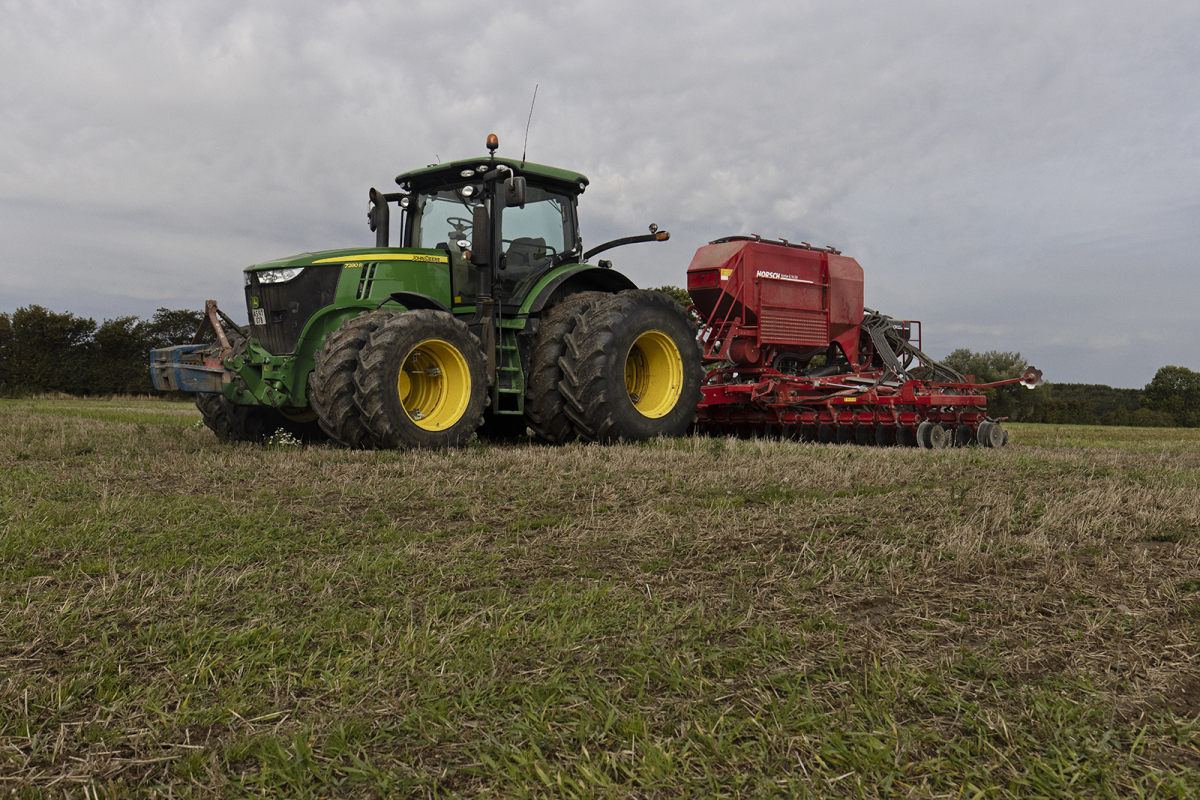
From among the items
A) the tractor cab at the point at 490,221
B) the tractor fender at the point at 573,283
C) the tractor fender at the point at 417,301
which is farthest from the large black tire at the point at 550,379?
the tractor fender at the point at 417,301

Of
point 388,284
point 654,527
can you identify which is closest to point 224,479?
point 388,284

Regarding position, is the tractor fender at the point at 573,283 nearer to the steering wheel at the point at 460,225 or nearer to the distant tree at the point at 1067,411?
the steering wheel at the point at 460,225

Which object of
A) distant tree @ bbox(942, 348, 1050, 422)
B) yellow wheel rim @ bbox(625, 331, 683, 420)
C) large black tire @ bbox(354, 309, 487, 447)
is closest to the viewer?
large black tire @ bbox(354, 309, 487, 447)

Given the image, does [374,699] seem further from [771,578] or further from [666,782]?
[771,578]

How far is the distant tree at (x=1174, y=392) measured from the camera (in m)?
27.5

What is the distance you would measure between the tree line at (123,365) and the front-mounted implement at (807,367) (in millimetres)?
16069

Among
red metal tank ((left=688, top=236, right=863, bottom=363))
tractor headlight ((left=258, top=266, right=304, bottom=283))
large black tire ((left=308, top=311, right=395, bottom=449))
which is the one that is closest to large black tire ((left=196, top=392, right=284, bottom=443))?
tractor headlight ((left=258, top=266, right=304, bottom=283))

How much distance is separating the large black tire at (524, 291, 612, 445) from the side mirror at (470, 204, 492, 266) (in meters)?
0.81

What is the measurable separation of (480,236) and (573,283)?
1.25m

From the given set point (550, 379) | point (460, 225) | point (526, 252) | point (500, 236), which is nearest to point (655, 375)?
point (550, 379)

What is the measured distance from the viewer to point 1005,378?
24906 mm

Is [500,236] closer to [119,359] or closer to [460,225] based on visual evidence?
[460,225]

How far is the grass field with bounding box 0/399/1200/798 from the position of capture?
1.99 metres

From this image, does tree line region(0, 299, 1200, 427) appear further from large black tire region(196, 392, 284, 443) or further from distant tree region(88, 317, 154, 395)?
large black tire region(196, 392, 284, 443)
